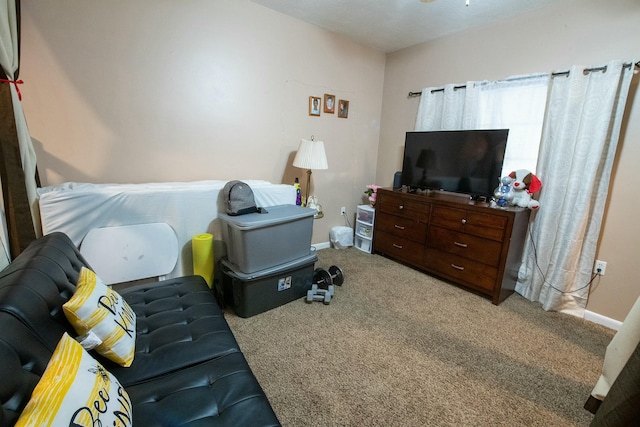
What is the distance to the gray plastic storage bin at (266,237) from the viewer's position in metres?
1.95

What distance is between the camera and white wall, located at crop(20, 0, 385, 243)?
6.10 feet

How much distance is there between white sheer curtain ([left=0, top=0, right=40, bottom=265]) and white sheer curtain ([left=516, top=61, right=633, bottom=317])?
11.7ft

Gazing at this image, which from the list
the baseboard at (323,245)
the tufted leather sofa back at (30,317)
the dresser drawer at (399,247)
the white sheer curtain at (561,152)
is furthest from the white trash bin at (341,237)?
the tufted leather sofa back at (30,317)

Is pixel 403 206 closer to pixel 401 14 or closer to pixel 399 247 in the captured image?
pixel 399 247

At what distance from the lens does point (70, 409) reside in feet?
2.01

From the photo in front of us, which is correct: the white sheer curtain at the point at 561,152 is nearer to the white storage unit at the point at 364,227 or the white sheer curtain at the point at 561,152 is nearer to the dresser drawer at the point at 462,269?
the dresser drawer at the point at 462,269

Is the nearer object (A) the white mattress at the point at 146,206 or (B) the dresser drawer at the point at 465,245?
(A) the white mattress at the point at 146,206

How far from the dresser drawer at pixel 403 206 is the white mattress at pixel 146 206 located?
1165mm

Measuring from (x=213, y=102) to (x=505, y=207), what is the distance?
263 centimetres

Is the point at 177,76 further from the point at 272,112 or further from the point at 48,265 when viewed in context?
the point at 48,265

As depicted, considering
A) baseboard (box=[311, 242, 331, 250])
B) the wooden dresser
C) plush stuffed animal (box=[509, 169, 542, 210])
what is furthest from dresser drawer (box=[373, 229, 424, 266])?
plush stuffed animal (box=[509, 169, 542, 210])

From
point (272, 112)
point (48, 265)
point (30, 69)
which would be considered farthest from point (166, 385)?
point (272, 112)

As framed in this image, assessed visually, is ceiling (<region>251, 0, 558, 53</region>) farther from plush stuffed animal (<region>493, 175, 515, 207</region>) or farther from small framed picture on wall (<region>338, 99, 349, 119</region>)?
plush stuffed animal (<region>493, 175, 515, 207</region>)

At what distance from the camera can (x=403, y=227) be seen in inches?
117
